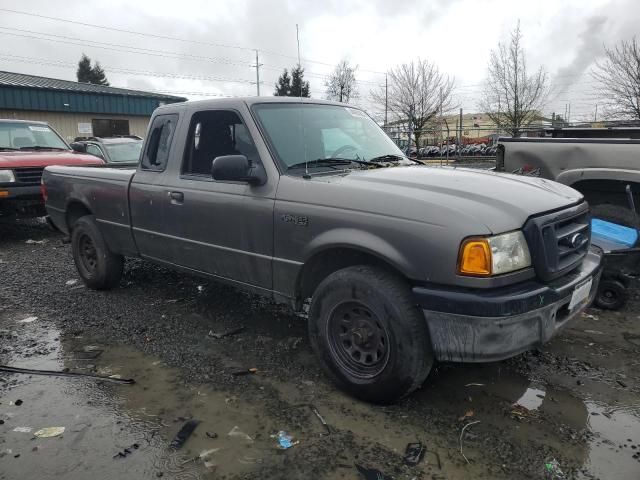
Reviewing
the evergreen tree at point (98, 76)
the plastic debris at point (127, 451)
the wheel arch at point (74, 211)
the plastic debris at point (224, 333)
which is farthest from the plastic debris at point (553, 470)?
the evergreen tree at point (98, 76)

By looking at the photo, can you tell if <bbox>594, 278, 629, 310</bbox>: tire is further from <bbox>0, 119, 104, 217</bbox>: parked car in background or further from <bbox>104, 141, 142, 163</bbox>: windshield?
<bbox>104, 141, 142, 163</bbox>: windshield

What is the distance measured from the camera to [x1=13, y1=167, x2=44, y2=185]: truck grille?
26.5ft

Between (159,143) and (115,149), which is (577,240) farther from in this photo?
(115,149)

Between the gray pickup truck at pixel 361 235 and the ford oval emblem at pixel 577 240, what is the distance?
0.02 m

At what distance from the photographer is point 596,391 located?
337 cm

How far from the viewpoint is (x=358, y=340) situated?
313 centimetres

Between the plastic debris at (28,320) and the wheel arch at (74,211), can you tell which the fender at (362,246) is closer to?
the plastic debris at (28,320)

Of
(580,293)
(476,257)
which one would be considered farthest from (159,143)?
(580,293)

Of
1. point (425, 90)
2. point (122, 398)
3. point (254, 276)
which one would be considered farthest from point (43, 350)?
point (425, 90)

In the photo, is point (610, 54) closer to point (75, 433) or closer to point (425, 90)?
point (425, 90)

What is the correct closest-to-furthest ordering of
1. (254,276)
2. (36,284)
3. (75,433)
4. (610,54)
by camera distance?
(75,433) → (254,276) → (36,284) → (610,54)

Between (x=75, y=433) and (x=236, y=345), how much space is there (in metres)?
1.44

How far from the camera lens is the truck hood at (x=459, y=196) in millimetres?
2740

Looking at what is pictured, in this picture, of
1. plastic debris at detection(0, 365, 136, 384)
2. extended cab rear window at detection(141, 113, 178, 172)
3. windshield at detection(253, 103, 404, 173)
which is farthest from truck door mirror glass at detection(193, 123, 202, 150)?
plastic debris at detection(0, 365, 136, 384)
